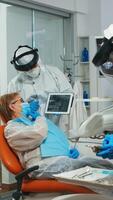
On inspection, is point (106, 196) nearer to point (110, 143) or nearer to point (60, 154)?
point (110, 143)

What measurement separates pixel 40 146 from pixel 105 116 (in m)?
1.14

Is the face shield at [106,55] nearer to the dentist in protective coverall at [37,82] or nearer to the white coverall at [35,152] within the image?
the white coverall at [35,152]

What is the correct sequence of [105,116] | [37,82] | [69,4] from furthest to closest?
[69,4] < [37,82] < [105,116]

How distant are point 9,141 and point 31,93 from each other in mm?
1522

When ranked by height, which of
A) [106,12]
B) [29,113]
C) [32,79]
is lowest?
[29,113]

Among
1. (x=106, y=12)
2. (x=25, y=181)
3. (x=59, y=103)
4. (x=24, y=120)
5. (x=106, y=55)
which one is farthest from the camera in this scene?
(x=106, y=12)

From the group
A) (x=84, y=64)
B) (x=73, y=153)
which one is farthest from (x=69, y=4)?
(x=73, y=153)

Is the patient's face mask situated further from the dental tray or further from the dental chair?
the dental tray

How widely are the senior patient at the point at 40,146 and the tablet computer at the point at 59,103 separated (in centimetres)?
64

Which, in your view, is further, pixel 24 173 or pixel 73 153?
pixel 73 153

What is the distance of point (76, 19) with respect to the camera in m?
5.06

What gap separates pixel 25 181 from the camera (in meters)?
2.45

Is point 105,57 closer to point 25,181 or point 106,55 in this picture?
point 106,55

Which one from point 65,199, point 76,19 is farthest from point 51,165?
point 76,19
